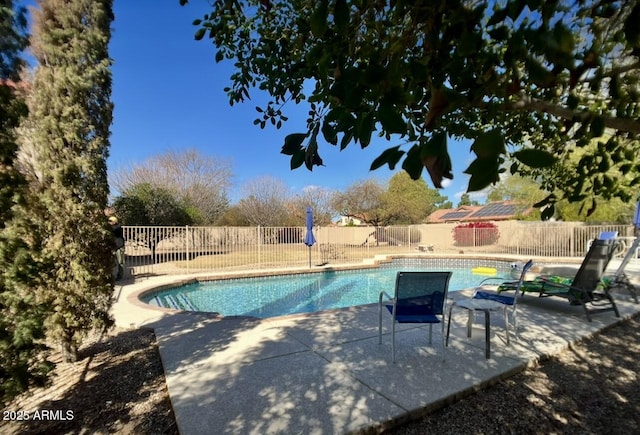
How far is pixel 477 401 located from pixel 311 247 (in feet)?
46.5

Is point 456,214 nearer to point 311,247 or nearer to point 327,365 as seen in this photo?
point 311,247

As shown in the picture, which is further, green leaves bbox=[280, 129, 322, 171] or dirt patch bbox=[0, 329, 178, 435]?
dirt patch bbox=[0, 329, 178, 435]

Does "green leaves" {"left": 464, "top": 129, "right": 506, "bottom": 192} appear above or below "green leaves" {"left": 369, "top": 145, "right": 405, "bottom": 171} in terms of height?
below

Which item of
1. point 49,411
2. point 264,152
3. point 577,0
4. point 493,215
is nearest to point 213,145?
point 264,152

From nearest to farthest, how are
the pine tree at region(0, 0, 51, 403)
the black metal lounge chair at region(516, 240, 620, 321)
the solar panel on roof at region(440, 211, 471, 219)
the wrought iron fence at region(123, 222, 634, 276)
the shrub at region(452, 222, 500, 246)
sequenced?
the pine tree at region(0, 0, 51, 403) < the black metal lounge chair at region(516, 240, 620, 321) < the wrought iron fence at region(123, 222, 634, 276) < the shrub at region(452, 222, 500, 246) < the solar panel on roof at region(440, 211, 471, 219)

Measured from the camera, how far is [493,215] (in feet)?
111

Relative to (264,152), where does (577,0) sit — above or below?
below

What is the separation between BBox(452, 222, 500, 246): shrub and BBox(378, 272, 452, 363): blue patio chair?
18.5 m

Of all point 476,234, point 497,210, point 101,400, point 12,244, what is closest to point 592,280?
point 101,400

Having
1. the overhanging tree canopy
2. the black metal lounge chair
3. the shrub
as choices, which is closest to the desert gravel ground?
the black metal lounge chair

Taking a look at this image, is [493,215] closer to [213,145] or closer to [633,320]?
[213,145]

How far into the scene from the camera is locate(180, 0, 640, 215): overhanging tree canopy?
0.74m

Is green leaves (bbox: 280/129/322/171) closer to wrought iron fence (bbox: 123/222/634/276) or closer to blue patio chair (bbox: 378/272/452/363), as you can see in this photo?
blue patio chair (bbox: 378/272/452/363)

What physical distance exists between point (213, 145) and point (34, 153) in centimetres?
2276
